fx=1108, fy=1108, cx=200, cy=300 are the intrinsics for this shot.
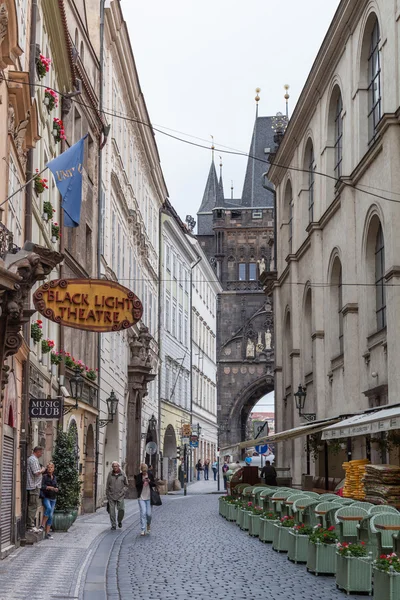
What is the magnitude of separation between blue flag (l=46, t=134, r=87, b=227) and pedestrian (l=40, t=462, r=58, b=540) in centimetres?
519

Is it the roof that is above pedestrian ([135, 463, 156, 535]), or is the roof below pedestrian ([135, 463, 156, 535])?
above

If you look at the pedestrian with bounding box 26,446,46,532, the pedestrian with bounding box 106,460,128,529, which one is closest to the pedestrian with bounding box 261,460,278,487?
the pedestrian with bounding box 106,460,128,529

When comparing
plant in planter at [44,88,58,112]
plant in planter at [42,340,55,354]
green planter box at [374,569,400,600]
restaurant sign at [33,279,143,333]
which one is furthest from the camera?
plant in planter at [44,88,58,112]

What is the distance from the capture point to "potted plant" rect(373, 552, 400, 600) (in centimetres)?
1043

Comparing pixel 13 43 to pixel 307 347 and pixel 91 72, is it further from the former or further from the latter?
pixel 307 347

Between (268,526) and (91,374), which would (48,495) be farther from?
(91,374)

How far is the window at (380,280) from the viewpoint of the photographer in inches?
1076

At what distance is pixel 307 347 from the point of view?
38.8 metres

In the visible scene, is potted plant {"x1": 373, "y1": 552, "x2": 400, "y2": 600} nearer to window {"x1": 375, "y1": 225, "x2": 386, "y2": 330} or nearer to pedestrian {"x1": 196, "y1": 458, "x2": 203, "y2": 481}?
window {"x1": 375, "y1": 225, "x2": 386, "y2": 330}

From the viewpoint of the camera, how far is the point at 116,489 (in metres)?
23.8

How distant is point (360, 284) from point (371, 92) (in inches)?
201

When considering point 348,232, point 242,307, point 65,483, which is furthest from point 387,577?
point 242,307

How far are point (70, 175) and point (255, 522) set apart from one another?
Answer: 771cm

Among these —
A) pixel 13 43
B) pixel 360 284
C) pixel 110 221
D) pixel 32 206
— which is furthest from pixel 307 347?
pixel 13 43
